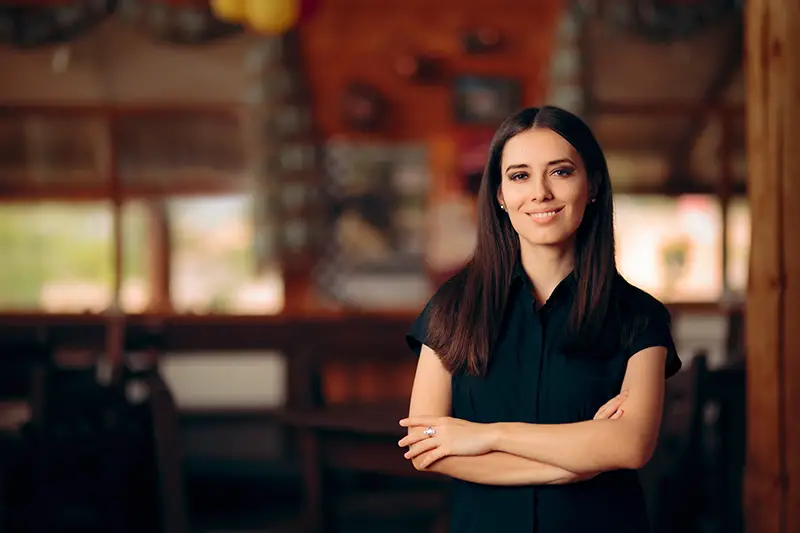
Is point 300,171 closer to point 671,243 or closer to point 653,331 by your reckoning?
point 671,243

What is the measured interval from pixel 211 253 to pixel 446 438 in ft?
19.1

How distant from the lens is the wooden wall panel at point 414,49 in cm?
630

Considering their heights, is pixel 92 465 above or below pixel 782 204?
below

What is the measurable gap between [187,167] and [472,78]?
7.19ft

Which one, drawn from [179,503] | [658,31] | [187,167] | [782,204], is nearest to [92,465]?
[179,503]

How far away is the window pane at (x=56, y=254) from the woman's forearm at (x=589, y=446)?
5681 mm

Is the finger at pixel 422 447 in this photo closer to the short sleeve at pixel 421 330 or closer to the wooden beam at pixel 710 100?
the short sleeve at pixel 421 330

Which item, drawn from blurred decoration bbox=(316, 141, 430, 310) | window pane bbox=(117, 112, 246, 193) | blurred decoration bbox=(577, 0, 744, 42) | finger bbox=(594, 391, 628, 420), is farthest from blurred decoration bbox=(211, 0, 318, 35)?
finger bbox=(594, 391, 628, 420)

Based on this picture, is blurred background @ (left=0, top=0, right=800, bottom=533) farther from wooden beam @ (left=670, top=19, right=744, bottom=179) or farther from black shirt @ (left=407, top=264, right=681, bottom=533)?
black shirt @ (left=407, top=264, right=681, bottom=533)

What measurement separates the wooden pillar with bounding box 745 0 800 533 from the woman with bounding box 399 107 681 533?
98 cm

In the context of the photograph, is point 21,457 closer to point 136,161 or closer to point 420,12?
point 136,161

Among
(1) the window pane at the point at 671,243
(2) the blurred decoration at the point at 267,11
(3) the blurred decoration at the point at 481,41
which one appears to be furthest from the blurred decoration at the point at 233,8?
(1) the window pane at the point at 671,243

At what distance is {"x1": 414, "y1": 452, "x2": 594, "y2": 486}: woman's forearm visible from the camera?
4.64ft

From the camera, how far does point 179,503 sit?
2.56m
